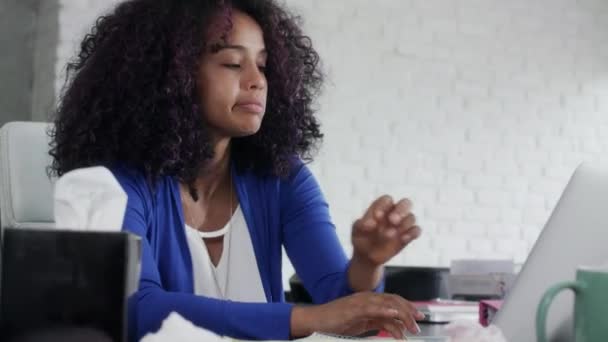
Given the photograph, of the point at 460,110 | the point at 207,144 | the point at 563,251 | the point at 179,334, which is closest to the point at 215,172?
the point at 207,144

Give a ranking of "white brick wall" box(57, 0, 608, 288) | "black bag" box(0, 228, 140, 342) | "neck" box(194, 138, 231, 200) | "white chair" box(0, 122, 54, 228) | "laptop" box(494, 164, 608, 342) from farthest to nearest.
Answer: "white brick wall" box(57, 0, 608, 288), "white chair" box(0, 122, 54, 228), "neck" box(194, 138, 231, 200), "laptop" box(494, 164, 608, 342), "black bag" box(0, 228, 140, 342)

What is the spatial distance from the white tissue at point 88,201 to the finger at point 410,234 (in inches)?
13.1

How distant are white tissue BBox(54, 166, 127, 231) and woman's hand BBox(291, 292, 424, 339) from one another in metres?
0.32

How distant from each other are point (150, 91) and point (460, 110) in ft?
9.40

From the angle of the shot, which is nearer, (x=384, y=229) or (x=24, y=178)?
(x=384, y=229)

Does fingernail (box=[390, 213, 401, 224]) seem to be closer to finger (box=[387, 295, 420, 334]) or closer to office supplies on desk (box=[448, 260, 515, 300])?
finger (box=[387, 295, 420, 334])

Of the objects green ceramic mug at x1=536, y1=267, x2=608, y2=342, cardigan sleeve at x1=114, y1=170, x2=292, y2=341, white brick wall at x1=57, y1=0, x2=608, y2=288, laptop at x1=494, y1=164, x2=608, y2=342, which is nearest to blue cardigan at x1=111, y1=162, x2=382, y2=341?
cardigan sleeve at x1=114, y1=170, x2=292, y2=341

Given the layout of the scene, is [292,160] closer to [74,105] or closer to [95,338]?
[74,105]

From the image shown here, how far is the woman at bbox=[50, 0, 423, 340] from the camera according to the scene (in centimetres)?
123

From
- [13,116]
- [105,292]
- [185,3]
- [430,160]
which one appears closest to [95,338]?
[105,292]

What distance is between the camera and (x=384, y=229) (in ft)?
2.82

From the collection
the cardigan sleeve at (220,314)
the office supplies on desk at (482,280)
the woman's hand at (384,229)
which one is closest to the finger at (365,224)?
the woman's hand at (384,229)

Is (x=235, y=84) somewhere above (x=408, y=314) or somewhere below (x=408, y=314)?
above

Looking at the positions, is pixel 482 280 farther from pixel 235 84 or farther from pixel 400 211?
pixel 400 211
